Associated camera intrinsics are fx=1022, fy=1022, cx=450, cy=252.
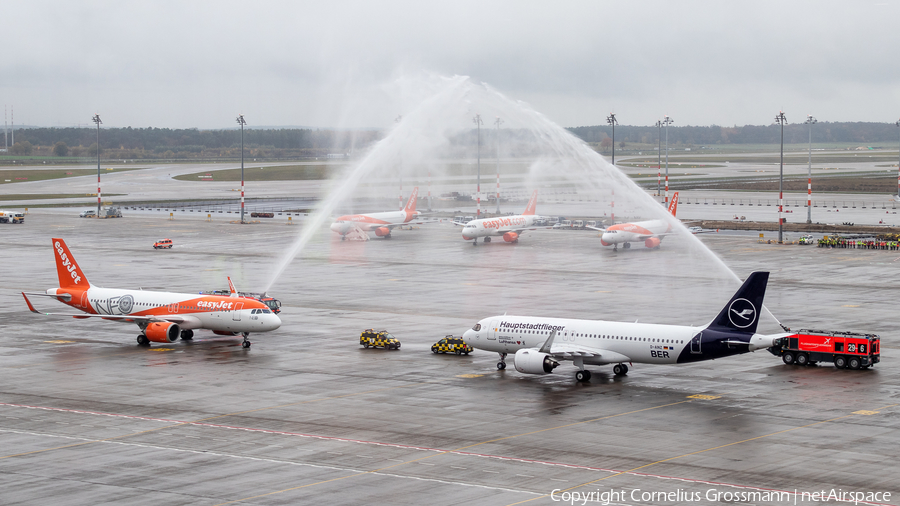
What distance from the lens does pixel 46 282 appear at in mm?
99688

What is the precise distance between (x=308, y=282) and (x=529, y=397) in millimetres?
51708

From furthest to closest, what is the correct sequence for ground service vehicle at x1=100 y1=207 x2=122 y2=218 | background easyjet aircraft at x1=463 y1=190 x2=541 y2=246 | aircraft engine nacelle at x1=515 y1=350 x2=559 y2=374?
ground service vehicle at x1=100 y1=207 x2=122 y2=218 < background easyjet aircraft at x1=463 y1=190 x2=541 y2=246 < aircraft engine nacelle at x1=515 y1=350 x2=559 y2=374

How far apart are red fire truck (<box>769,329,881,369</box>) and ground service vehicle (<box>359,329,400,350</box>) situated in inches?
942

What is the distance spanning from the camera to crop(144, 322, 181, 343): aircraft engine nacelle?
68562 mm

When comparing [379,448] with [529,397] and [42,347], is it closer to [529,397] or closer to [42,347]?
[529,397]

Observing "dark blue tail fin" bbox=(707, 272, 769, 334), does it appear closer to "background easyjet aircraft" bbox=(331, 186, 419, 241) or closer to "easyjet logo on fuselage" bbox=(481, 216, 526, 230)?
"easyjet logo on fuselage" bbox=(481, 216, 526, 230)

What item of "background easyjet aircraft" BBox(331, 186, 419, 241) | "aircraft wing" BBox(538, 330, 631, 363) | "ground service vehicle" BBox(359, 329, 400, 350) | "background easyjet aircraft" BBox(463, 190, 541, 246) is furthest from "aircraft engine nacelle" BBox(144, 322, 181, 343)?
"background easyjet aircraft" BBox(331, 186, 419, 241)

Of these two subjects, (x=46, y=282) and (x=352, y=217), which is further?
(x=352, y=217)

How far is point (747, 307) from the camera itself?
54500 mm

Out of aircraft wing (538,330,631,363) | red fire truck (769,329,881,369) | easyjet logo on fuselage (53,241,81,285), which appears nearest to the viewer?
aircraft wing (538,330,631,363)

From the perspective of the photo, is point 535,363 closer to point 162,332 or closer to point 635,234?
point 162,332

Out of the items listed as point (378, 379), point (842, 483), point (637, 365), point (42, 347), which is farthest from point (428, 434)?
point (42, 347)

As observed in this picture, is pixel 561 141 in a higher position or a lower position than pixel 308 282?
higher

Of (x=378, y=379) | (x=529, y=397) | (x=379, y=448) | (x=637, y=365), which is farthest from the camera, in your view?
(x=637, y=365)
